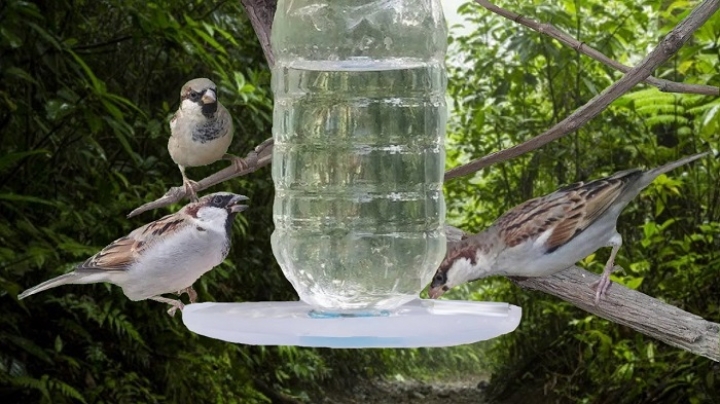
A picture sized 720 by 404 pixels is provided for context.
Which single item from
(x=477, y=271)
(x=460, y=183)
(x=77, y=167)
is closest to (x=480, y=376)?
(x=460, y=183)

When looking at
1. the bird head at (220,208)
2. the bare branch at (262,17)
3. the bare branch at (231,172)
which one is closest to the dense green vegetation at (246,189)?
the bare branch at (262,17)

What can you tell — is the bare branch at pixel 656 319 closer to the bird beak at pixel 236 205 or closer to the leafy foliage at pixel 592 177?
the bird beak at pixel 236 205

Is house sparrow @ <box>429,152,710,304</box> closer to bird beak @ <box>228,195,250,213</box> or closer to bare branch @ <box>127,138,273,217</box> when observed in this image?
bare branch @ <box>127,138,273,217</box>

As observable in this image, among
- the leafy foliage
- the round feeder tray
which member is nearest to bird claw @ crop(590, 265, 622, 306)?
the round feeder tray

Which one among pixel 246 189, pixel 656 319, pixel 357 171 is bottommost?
pixel 246 189

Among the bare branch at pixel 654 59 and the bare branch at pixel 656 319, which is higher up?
the bare branch at pixel 654 59

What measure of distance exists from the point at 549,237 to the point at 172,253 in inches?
22.2

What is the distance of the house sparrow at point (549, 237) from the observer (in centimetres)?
138

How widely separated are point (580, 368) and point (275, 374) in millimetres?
1250

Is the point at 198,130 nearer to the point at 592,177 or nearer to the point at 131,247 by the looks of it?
the point at 131,247

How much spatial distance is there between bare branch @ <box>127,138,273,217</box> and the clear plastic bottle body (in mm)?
26

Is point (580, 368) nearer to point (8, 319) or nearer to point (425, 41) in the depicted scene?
point (8, 319)

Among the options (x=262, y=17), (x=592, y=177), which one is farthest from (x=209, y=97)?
(x=592, y=177)

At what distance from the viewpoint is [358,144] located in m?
1.24
